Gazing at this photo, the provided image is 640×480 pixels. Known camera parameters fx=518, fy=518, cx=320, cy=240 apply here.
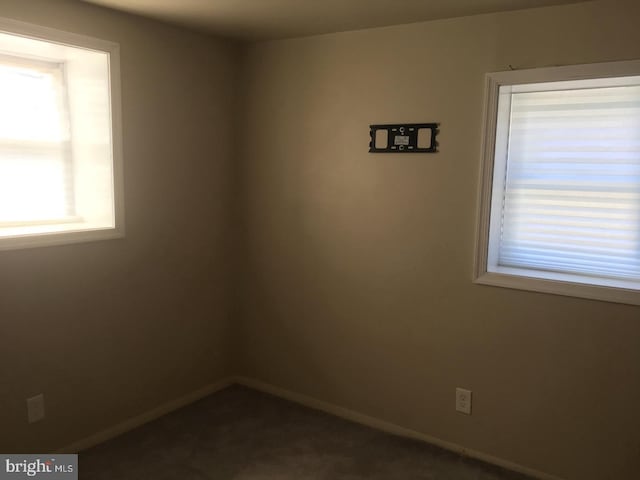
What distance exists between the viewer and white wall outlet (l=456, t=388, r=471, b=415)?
2663mm

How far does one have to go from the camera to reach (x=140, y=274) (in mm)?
2859

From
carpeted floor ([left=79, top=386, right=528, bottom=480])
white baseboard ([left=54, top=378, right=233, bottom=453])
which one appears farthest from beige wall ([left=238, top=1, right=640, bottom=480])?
white baseboard ([left=54, top=378, right=233, bottom=453])

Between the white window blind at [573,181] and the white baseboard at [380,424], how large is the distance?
986mm

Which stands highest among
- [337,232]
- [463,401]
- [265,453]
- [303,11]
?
[303,11]

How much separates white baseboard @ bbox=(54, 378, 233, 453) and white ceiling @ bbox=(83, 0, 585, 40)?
2.16 m

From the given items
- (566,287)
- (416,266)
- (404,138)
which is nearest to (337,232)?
(416,266)

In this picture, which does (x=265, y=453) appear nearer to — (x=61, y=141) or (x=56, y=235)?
(x=56, y=235)

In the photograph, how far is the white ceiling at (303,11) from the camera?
90.7 inches

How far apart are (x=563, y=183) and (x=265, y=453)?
200cm

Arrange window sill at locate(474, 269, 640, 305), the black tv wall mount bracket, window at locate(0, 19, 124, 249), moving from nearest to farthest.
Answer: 1. window sill at locate(474, 269, 640, 305)
2. window at locate(0, 19, 124, 249)
3. the black tv wall mount bracket

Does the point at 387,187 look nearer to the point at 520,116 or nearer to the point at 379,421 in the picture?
the point at 520,116

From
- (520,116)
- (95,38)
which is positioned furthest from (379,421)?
(95,38)

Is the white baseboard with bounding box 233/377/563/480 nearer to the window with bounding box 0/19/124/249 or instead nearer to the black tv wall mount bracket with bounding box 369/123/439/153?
the window with bounding box 0/19/124/249

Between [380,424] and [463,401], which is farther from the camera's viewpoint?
[380,424]
